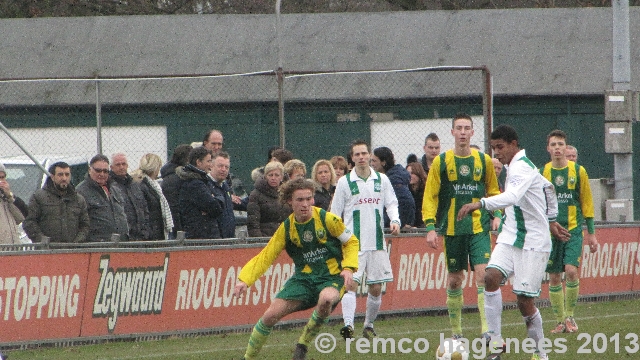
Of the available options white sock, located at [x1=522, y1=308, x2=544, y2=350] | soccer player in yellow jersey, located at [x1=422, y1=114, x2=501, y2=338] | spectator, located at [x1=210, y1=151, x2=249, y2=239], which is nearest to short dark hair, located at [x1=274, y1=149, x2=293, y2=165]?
spectator, located at [x1=210, y1=151, x2=249, y2=239]

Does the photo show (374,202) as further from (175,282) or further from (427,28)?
(427,28)

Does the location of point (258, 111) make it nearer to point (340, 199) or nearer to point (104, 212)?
point (104, 212)

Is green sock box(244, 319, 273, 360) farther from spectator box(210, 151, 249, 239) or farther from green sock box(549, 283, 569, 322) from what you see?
green sock box(549, 283, 569, 322)

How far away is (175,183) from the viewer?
42.5 ft

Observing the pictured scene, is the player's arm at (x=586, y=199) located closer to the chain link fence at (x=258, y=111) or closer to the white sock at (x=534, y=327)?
the white sock at (x=534, y=327)

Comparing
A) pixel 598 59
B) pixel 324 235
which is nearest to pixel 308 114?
pixel 598 59

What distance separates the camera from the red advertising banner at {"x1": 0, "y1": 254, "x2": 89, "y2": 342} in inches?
429

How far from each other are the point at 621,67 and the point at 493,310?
699cm

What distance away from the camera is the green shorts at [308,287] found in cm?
938

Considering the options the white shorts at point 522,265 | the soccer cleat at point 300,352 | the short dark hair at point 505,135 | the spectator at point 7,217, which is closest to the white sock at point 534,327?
the white shorts at point 522,265

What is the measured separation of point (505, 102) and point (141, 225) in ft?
41.8

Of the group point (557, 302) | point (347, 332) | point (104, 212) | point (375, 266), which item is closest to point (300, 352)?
point (347, 332)

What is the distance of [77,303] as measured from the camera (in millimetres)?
11359

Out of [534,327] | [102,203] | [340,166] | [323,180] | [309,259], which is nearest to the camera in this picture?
[309,259]
